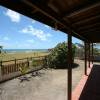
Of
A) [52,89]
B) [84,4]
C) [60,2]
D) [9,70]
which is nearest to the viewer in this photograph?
[60,2]

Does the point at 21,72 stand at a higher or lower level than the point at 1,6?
lower

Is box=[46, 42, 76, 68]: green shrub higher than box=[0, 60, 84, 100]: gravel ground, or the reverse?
box=[46, 42, 76, 68]: green shrub

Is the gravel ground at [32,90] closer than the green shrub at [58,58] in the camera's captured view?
Yes

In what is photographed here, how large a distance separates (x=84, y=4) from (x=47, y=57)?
15.3 metres

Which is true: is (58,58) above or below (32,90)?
above

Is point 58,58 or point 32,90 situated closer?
point 32,90

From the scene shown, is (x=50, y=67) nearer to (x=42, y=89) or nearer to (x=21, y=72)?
(x=21, y=72)

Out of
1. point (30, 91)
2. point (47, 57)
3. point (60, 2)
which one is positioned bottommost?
point (30, 91)

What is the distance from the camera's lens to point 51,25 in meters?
5.16

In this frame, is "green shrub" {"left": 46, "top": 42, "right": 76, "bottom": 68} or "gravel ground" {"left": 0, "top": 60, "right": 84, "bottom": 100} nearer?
"gravel ground" {"left": 0, "top": 60, "right": 84, "bottom": 100}

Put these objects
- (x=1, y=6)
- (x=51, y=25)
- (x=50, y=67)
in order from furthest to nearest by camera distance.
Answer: (x=50, y=67)
(x=51, y=25)
(x=1, y=6)

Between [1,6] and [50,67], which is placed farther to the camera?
[50,67]

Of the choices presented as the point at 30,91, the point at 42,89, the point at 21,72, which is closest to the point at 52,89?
the point at 42,89

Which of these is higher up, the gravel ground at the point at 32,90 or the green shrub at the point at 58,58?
the green shrub at the point at 58,58
